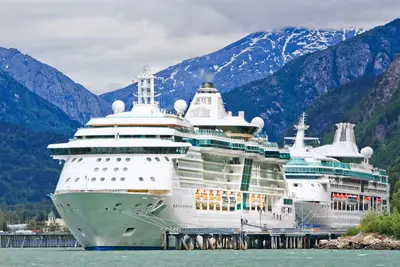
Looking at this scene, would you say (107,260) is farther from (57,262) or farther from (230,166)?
(230,166)

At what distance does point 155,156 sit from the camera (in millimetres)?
120688

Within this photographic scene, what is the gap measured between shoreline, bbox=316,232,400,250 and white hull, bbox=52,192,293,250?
16157 millimetres

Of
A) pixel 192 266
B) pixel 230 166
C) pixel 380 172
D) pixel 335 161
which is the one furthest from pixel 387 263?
pixel 380 172

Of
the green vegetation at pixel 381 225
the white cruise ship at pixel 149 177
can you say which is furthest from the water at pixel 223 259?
the green vegetation at pixel 381 225

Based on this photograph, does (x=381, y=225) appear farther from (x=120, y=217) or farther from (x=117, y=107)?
(x=120, y=217)

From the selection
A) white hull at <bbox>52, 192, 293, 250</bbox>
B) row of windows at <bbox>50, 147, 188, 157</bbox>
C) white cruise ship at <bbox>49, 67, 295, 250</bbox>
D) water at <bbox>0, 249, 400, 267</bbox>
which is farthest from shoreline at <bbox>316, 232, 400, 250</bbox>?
row of windows at <bbox>50, 147, 188, 157</bbox>

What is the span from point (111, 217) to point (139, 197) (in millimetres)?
2855

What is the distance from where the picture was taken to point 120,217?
11612cm

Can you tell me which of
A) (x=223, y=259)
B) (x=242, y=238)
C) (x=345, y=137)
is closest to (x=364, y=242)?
(x=242, y=238)

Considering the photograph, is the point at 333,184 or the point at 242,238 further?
the point at 333,184

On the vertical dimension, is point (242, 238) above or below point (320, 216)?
below

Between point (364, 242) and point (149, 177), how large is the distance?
2309 cm

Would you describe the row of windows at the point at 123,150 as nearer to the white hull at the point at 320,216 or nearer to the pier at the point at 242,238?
the pier at the point at 242,238

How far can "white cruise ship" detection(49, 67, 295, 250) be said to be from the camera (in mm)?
116750
